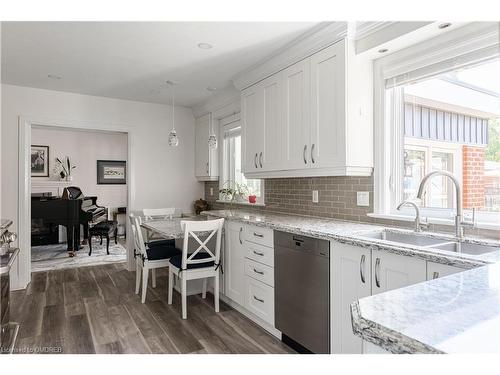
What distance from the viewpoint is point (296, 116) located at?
2.72 m

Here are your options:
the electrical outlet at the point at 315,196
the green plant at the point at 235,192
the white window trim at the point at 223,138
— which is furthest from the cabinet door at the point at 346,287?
the green plant at the point at 235,192

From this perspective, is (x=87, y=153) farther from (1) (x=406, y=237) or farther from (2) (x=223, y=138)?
(1) (x=406, y=237)

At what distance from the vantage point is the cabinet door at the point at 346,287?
182 cm

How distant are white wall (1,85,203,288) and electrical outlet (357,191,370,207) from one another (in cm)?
311

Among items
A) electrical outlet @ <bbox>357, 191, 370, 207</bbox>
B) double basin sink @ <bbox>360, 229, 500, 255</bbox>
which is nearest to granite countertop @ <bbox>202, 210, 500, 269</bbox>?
double basin sink @ <bbox>360, 229, 500, 255</bbox>

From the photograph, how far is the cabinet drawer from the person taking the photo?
8.45 feet

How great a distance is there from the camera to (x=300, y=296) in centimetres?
225

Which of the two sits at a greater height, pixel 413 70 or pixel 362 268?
pixel 413 70

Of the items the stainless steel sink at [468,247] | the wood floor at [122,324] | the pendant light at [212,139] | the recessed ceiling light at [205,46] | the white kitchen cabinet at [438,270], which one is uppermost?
the recessed ceiling light at [205,46]

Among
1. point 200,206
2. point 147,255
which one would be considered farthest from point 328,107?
point 200,206

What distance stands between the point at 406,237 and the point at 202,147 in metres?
3.42

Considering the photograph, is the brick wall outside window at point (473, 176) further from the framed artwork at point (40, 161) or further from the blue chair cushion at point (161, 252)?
the framed artwork at point (40, 161)

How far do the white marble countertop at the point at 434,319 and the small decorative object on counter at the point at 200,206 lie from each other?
13.7ft

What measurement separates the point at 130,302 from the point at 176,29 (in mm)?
2676
